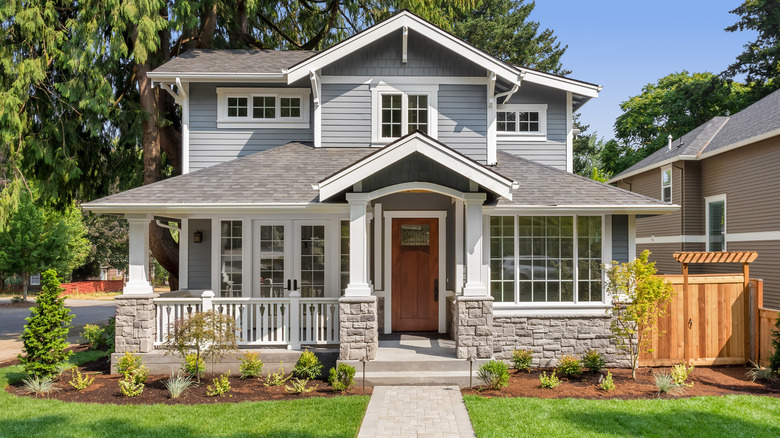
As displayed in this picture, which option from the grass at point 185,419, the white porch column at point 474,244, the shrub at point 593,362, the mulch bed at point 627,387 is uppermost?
the white porch column at point 474,244

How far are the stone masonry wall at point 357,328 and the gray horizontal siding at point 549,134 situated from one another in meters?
5.44

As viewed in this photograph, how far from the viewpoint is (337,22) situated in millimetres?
16875

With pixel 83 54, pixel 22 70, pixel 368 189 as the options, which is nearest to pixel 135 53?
pixel 83 54

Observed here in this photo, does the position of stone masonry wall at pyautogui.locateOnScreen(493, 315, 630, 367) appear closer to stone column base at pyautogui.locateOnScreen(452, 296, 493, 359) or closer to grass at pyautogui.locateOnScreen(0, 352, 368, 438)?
stone column base at pyautogui.locateOnScreen(452, 296, 493, 359)

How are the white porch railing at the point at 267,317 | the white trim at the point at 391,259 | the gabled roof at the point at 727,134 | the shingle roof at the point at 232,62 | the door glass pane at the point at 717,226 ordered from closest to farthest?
1. the white porch railing at the point at 267,317
2. the white trim at the point at 391,259
3. the shingle roof at the point at 232,62
4. the gabled roof at the point at 727,134
5. the door glass pane at the point at 717,226

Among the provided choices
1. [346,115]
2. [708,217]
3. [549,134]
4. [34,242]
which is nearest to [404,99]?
[346,115]

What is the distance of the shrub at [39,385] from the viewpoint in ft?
25.2

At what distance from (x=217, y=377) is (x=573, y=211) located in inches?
267

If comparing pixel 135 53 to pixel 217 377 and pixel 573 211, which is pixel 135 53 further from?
pixel 573 211

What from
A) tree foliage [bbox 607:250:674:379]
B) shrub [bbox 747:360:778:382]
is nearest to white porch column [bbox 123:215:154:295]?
tree foliage [bbox 607:250:674:379]

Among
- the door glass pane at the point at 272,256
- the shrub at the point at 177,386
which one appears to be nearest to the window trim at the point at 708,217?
the door glass pane at the point at 272,256

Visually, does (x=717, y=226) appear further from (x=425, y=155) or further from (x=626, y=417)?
(x=425, y=155)

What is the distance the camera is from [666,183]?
1853 centimetres

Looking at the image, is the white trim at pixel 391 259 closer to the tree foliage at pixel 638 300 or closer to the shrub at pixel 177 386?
the tree foliage at pixel 638 300
